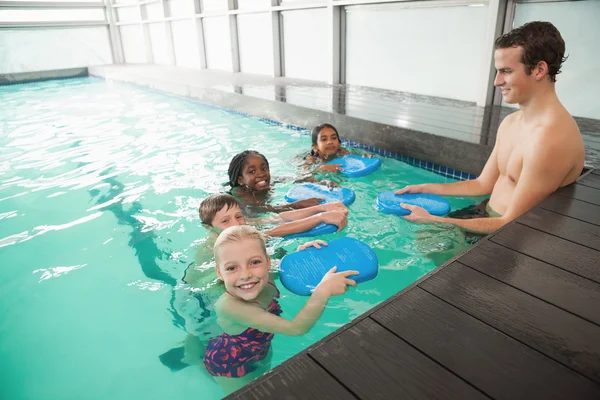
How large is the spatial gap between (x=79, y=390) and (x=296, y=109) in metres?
4.83

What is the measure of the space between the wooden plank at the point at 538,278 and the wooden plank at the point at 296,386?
896mm

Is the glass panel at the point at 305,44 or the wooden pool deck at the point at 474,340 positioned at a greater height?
the glass panel at the point at 305,44

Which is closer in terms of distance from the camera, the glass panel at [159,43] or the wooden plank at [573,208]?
the wooden plank at [573,208]

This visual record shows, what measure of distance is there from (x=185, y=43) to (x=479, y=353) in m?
13.6

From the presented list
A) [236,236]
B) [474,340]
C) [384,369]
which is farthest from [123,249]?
[474,340]

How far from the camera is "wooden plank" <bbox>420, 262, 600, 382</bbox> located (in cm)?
129

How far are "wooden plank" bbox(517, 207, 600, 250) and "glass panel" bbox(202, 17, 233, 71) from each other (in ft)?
33.7

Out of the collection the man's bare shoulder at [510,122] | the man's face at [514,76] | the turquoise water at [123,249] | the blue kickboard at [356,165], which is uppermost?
the man's face at [514,76]

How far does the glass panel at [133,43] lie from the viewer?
15281mm

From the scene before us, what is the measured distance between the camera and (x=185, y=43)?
43.0 ft

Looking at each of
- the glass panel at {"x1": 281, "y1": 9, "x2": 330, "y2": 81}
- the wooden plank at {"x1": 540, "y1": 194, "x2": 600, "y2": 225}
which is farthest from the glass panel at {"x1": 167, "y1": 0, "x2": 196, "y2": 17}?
the wooden plank at {"x1": 540, "y1": 194, "x2": 600, "y2": 225}

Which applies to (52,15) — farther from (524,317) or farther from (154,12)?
(524,317)

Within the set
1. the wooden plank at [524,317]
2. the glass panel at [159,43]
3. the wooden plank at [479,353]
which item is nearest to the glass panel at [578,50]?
the wooden plank at [524,317]

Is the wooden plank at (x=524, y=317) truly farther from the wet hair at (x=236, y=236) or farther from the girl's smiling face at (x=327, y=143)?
the girl's smiling face at (x=327, y=143)
